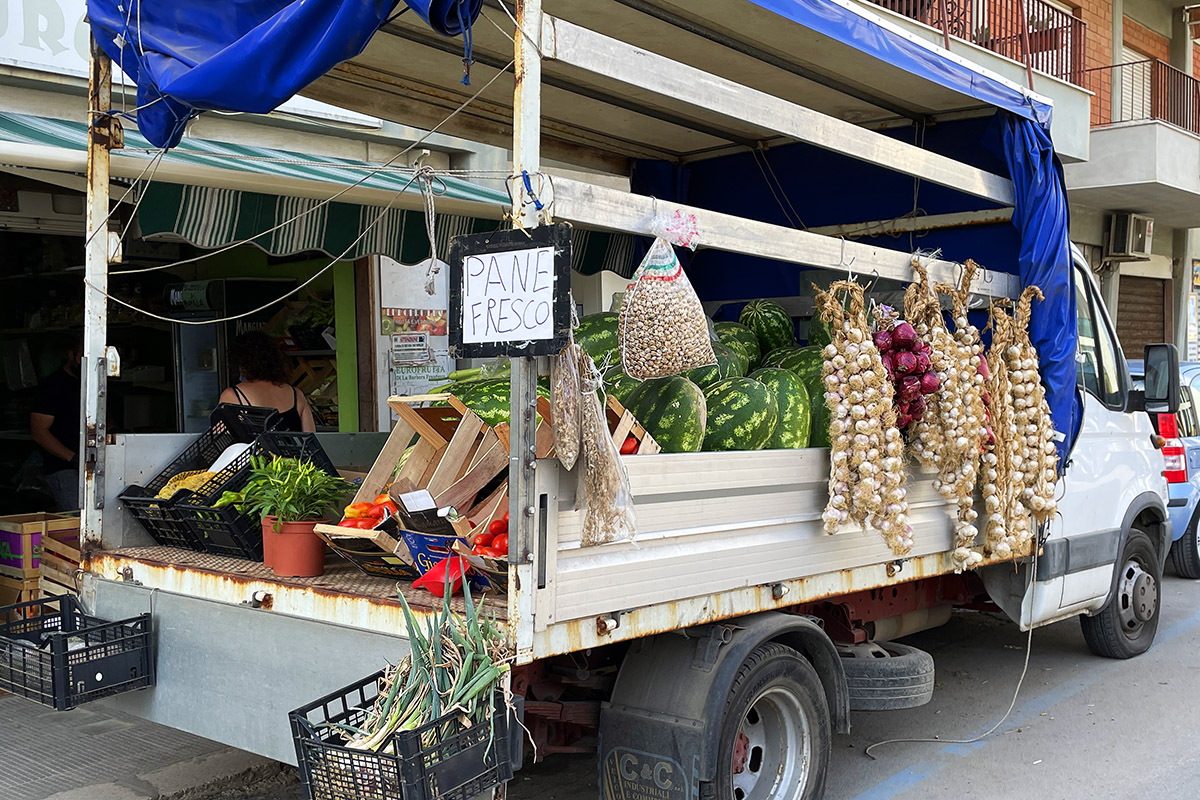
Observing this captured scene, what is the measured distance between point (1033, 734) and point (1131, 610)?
1629 mm

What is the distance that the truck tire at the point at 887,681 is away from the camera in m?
4.45

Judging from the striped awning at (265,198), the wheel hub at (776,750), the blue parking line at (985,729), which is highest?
the striped awning at (265,198)

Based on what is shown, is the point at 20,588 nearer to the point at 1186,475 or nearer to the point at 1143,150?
the point at 1186,475

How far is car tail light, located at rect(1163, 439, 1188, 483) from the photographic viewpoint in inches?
328

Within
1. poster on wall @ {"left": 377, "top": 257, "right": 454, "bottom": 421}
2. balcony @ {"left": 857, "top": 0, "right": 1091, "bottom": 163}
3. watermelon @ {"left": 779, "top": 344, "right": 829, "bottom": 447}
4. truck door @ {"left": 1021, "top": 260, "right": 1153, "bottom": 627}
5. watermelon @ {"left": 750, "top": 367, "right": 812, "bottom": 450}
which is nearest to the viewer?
watermelon @ {"left": 750, "top": 367, "right": 812, "bottom": 450}

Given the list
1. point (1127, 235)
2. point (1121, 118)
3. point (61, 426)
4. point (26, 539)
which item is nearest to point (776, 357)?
point (26, 539)

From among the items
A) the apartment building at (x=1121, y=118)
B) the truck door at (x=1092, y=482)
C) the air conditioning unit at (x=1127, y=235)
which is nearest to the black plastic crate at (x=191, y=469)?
the truck door at (x=1092, y=482)

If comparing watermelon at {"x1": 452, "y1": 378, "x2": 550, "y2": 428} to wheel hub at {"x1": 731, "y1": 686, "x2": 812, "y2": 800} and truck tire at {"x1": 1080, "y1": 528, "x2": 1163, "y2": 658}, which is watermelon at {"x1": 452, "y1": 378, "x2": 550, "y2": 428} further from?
truck tire at {"x1": 1080, "y1": 528, "x2": 1163, "y2": 658}

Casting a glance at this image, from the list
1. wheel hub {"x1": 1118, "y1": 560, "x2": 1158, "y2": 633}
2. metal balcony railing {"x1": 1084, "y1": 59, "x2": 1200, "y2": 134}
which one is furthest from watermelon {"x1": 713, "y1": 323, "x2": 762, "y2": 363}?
metal balcony railing {"x1": 1084, "y1": 59, "x2": 1200, "y2": 134}

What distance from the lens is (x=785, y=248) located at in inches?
158

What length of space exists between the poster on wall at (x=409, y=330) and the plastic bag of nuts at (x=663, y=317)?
516 centimetres

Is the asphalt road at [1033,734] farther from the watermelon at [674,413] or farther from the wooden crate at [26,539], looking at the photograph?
the wooden crate at [26,539]

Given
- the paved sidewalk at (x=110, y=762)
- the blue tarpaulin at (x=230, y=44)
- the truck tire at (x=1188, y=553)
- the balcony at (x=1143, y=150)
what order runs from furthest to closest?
the balcony at (x=1143, y=150), the truck tire at (x=1188, y=553), the paved sidewalk at (x=110, y=762), the blue tarpaulin at (x=230, y=44)

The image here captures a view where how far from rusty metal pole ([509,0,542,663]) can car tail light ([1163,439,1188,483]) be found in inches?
275
